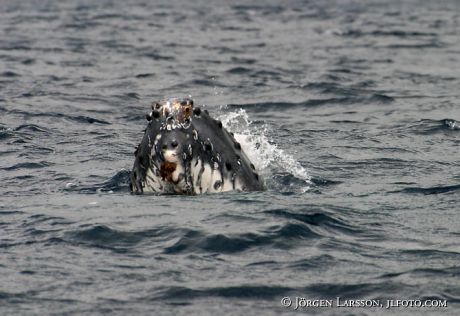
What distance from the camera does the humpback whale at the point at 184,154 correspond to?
11625 millimetres

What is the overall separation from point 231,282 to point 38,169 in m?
6.40

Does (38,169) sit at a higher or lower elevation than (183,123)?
lower

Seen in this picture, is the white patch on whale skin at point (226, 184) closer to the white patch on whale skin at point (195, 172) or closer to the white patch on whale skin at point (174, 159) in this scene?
the white patch on whale skin at point (195, 172)

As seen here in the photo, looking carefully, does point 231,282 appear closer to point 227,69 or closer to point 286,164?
point 286,164

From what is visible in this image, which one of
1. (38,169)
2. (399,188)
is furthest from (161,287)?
(38,169)

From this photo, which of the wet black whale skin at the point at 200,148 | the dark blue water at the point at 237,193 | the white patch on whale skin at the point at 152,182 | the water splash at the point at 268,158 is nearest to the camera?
the dark blue water at the point at 237,193

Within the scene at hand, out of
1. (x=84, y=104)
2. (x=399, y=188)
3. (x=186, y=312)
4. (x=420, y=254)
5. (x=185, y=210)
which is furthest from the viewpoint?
(x=84, y=104)

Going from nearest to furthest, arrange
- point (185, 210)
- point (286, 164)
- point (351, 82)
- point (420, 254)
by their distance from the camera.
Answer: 1. point (420, 254)
2. point (185, 210)
3. point (286, 164)
4. point (351, 82)

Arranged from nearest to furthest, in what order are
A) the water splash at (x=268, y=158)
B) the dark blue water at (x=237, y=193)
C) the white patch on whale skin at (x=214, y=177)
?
the dark blue water at (x=237, y=193) < the white patch on whale skin at (x=214, y=177) < the water splash at (x=268, y=158)

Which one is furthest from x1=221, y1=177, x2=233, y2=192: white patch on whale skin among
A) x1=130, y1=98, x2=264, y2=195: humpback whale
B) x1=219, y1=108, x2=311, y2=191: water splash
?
x1=219, y1=108, x2=311, y2=191: water splash

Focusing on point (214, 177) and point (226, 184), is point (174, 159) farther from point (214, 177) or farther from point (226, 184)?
point (226, 184)

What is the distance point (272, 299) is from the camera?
9.82 m

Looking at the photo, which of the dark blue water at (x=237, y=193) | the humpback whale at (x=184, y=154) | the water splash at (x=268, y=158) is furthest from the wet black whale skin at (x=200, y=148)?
the water splash at (x=268, y=158)

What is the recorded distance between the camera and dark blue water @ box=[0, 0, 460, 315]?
10156 millimetres
